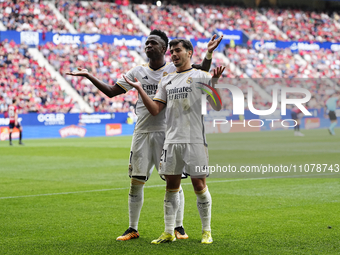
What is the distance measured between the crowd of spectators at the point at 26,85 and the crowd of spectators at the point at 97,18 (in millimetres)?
5794

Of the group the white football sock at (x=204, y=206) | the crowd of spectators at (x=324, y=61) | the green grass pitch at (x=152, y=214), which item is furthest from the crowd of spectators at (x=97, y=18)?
the white football sock at (x=204, y=206)

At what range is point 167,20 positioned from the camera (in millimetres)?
44938

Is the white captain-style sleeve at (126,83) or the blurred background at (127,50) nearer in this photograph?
the white captain-style sleeve at (126,83)

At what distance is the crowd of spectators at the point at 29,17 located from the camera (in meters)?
35.6

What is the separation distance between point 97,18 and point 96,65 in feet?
18.2

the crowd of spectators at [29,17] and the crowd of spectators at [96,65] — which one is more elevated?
the crowd of spectators at [29,17]

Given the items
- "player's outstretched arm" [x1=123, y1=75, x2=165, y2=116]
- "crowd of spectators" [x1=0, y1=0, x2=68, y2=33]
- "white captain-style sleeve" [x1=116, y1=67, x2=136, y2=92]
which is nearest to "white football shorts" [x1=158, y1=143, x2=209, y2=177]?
"player's outstretched arm" [x1=123, y1=75, x2=165, y2=116]

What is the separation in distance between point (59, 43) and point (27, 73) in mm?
3853

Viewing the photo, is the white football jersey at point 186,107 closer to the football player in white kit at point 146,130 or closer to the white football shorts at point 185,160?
the white football shorts at point 185,160

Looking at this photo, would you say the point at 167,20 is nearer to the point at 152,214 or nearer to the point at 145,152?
the point at 152,214

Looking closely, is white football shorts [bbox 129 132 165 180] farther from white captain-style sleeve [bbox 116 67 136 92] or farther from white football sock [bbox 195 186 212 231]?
white football sock [bbox 195 186 212 231]

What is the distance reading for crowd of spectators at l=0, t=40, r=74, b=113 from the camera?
104 feet

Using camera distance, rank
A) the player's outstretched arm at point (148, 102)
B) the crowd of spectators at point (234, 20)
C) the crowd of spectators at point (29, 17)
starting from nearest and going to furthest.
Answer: the player's outstretched arm at point (148, 102) → the crowd of spectators at point (29, 17) → the crowd of spectators at point (234, 20)

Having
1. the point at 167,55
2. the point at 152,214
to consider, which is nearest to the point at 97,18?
the point at 167,55
